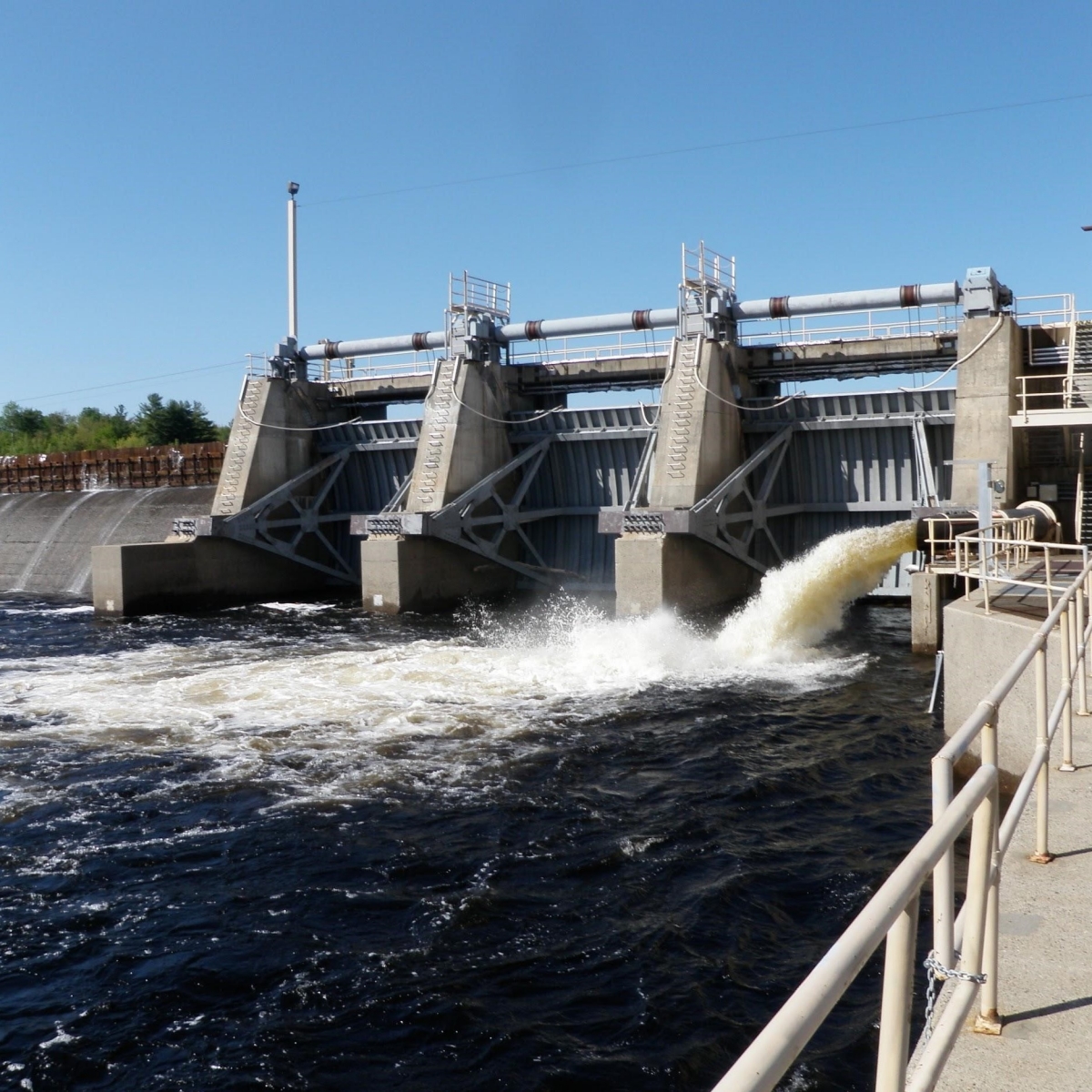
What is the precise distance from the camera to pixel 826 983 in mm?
1935

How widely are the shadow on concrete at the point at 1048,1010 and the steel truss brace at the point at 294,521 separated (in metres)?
25.7

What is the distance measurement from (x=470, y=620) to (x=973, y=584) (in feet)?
35.6

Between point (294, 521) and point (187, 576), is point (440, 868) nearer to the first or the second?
point (187, 576)

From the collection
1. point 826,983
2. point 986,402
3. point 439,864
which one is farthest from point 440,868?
point 986,402

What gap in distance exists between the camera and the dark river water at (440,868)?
5836 mm

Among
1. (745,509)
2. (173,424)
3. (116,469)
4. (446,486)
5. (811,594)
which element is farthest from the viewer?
(173,424)

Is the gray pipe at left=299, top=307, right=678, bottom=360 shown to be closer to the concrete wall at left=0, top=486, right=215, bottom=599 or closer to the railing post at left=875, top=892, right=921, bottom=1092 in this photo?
the concrete wall at left=0, top=486, right=215, bottom=599

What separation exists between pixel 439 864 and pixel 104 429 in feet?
210

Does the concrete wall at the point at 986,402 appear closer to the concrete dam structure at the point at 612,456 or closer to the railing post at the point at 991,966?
the concrete dam structure at the point at 612,456

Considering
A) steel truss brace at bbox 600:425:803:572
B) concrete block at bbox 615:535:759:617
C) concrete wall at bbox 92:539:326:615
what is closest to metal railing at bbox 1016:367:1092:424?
steel truss brace at bbox 600:425:803:572

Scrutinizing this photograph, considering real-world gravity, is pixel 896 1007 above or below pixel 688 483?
below

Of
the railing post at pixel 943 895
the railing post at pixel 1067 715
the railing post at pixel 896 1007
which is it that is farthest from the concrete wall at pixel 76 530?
the railing post at pixel 896 1007

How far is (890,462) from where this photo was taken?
24328 millimetres

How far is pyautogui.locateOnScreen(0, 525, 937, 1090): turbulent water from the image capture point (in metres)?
5.86
